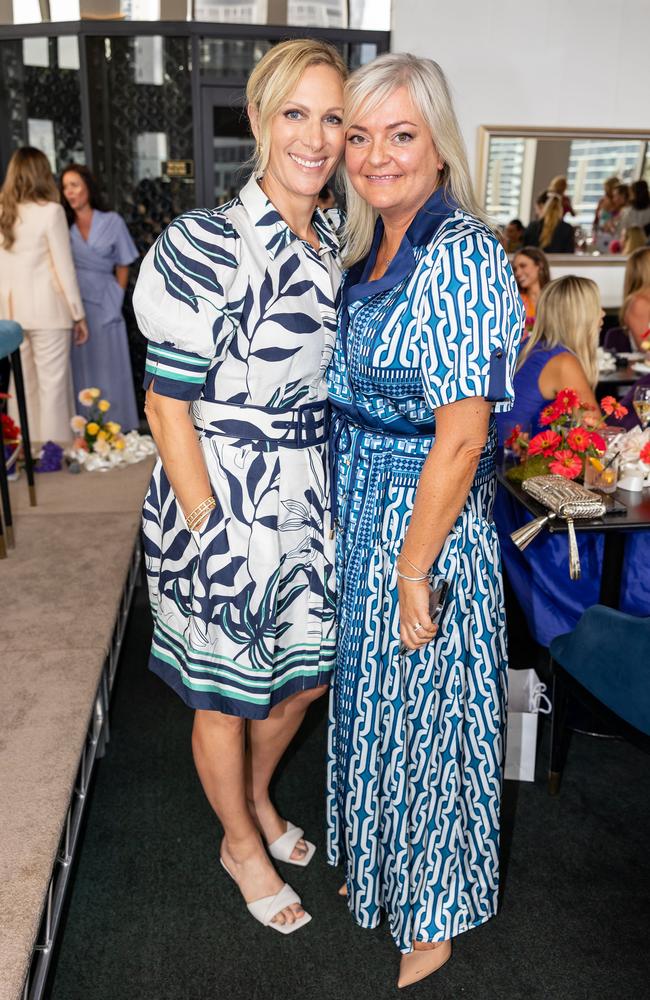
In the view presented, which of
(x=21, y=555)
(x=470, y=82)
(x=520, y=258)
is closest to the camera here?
(x=21, y=555)

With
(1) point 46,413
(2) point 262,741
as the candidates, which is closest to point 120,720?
(2) point 262,741

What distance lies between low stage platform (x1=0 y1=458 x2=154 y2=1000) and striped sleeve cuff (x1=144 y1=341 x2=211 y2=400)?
847 millimetres

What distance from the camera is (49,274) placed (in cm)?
518

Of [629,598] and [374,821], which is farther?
[629,598]

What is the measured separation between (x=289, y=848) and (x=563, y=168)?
19.4ft

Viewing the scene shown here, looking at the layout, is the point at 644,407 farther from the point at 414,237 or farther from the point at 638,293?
the point at 638,293

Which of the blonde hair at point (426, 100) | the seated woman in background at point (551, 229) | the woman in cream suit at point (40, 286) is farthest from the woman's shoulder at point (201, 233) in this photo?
the seated woman in background at point (551, 229)

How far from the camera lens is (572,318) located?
314 cm

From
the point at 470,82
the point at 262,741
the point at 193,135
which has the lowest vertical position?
the point at 262,741

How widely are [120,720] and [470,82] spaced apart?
5.50 meters

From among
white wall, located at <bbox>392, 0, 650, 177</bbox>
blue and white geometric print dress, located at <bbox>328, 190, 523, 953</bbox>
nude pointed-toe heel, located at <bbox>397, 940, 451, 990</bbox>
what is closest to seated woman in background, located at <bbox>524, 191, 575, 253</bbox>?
white wall, located at <bbox>392, 0, 650, 177</bbox>

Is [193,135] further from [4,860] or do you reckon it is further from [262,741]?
[4,860]

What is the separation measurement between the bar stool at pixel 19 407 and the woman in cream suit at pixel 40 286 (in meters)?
2.06

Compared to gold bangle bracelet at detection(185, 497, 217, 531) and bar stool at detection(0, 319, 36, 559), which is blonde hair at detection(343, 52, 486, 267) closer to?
gold bangle bracelet at detection(185, 497, 217, 531)
